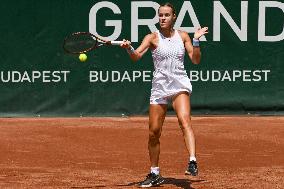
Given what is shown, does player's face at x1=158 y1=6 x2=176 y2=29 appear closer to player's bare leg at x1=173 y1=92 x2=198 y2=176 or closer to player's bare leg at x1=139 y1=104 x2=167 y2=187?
player's bare leg at x1=173 y1=92 x2=198 y2=176

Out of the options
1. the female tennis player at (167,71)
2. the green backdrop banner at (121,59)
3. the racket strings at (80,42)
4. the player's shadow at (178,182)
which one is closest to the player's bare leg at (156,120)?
the female tennis player at (167,71)

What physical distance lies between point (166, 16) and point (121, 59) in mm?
7261

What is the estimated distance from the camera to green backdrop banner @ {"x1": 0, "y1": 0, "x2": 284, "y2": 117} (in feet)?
48.5

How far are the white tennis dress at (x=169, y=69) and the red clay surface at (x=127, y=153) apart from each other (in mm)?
952

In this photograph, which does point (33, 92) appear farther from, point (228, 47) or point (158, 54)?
point (158, 54)

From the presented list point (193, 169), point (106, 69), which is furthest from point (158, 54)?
point (106, 69)

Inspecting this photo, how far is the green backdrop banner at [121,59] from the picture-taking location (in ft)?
48.5

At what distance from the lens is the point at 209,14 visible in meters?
14.9

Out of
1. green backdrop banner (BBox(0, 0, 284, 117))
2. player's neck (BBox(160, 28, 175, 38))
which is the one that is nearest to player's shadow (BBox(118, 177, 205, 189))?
player's neck (BBox(160, 28, 175, 38))

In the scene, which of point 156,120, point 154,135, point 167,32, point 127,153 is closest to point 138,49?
point 167,32

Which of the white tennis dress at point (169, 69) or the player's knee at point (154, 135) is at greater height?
the white tennis dress at point (169, 69)

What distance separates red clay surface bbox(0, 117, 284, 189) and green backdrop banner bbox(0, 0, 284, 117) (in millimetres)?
405

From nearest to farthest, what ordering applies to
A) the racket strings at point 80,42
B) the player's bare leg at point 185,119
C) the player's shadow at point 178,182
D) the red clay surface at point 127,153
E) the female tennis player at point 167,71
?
1. the player's bare leg at point 185,119
2. the female tennis player at point 167,71
3. the player's shadow at point 178,182
4. the red clay surface at point 127,153
5. the racket strings at point 80,42

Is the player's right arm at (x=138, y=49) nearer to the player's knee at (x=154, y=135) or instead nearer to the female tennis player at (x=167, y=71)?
the female tennis player at (x=167, y=71)
